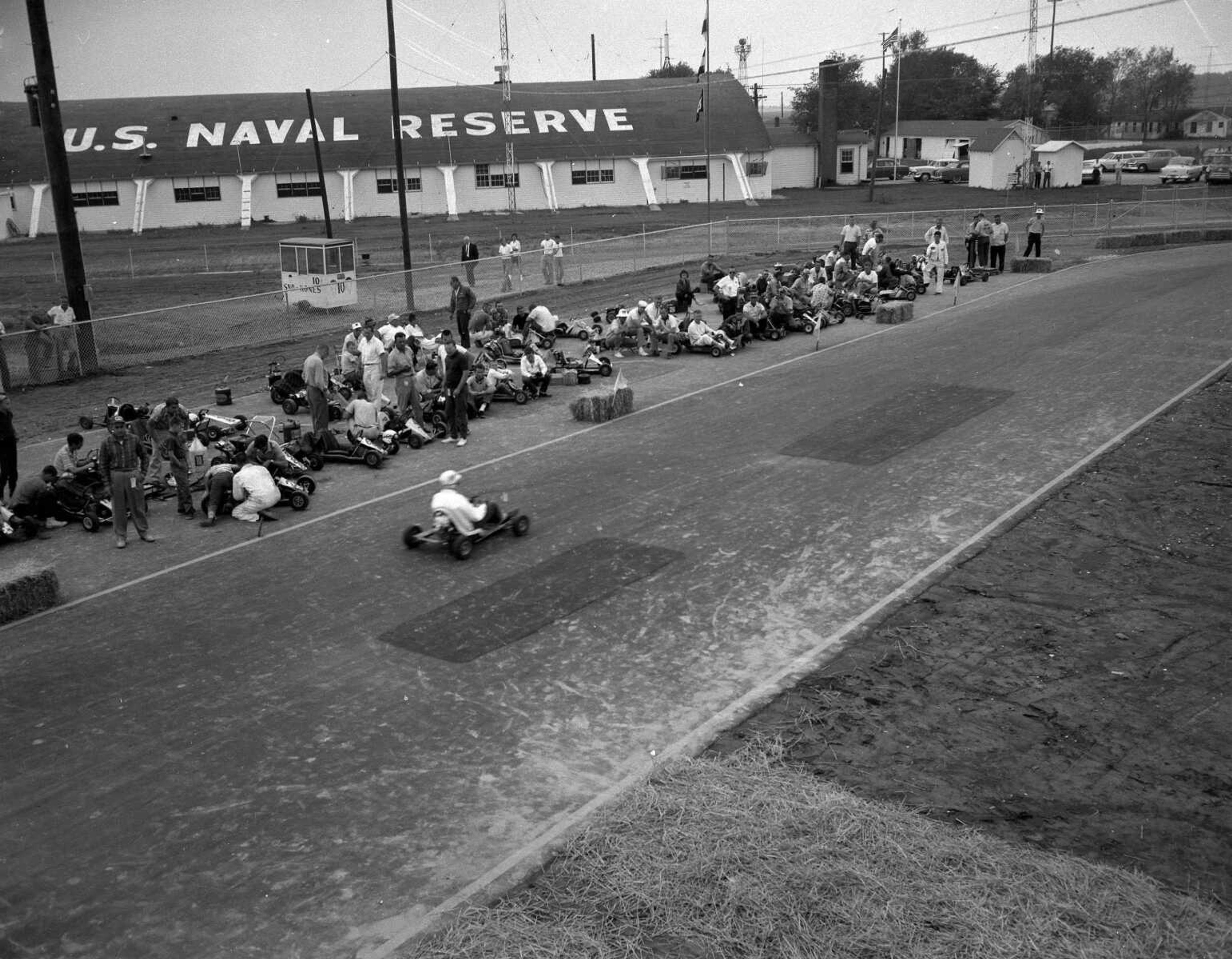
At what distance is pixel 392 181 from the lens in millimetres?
66875

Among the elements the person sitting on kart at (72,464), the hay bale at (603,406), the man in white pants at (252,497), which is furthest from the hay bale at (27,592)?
the hay bale at (603,406)

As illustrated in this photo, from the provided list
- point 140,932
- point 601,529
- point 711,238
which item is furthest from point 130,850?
point 711,238

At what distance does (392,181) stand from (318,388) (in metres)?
51.1

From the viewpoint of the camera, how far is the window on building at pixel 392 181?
66.7 metres

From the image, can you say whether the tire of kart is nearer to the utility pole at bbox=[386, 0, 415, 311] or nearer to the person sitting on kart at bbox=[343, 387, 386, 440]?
the person sitting on kart at bbox=[343, 387, 386, 440]

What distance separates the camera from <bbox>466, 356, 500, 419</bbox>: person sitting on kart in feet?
73.5

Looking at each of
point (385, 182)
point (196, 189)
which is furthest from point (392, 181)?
point (196, 189)

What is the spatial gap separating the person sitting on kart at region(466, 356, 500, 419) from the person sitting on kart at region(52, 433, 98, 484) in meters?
7.01

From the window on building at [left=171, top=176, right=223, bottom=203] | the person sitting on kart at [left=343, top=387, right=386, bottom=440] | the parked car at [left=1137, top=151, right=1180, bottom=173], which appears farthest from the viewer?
the parked car at [left=1137, top=151, right=1180, bottom=173]

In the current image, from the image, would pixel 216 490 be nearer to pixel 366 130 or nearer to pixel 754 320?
pixel 754 320

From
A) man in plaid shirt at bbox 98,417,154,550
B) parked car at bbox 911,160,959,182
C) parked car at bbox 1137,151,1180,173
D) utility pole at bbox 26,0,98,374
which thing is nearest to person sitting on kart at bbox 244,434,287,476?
man in plaid shirt at bbox 98,417,154,550

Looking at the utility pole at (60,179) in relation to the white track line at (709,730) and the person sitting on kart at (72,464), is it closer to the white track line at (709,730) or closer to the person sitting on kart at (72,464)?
the person sitting on kart at (72,464)

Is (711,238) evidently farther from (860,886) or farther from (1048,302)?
(860,886)

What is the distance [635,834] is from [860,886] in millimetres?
1717
